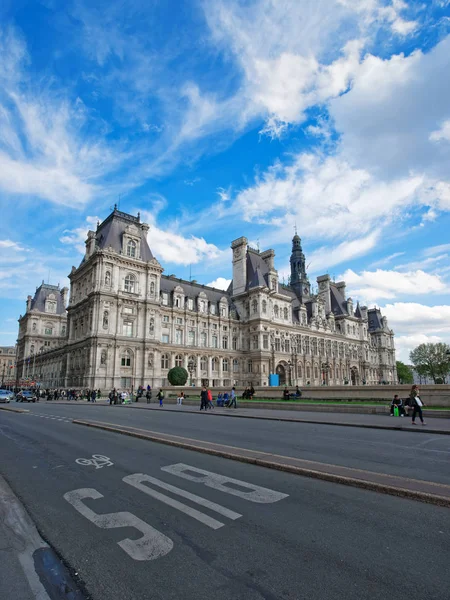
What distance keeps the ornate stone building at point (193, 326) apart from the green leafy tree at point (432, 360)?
18.4 meters

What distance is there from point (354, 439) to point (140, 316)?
44.3 m

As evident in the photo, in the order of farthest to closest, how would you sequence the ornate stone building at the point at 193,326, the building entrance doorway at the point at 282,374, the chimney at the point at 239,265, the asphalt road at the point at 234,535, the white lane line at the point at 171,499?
the chimney at the point at 239,265 → the building entrance doorway at the point at 282,374 → the ornate stone building at the point at 193,326 → the white lane line at the point at 171,499 → the asphalt road at the point at 234,535

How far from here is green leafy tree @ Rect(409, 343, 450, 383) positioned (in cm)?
9638

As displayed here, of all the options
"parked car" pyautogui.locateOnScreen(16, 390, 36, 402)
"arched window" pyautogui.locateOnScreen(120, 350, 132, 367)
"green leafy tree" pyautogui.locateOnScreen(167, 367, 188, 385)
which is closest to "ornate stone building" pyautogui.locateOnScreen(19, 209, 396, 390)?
"arched window" pyautogui.locateOnScreen(120, 350, 132, 367)

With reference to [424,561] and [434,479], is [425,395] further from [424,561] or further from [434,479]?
[424,561]

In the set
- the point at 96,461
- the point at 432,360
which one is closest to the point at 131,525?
the point at 96,461

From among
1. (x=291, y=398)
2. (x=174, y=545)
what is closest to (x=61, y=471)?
(x=174, y=545)

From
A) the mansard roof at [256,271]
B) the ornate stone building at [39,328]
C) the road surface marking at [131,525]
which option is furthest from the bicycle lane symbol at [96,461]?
the ornate stone building at [39,328]

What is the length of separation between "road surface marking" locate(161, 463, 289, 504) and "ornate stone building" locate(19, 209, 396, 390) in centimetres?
4268

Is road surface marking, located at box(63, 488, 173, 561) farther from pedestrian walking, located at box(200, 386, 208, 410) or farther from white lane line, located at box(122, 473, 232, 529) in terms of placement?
pedestrian walking, located at box(200, 386, 208, 410)

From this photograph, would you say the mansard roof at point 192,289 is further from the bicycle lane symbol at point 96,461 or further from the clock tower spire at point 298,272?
the bicycle lane symbol at point 96,461

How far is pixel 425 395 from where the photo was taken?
78.8 feet

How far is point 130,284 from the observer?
177 ft

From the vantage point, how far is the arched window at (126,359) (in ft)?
166
